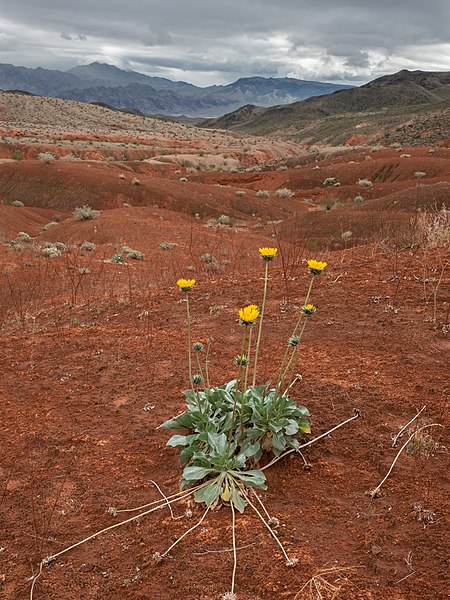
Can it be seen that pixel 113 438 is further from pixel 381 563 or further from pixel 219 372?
pixel 381 563

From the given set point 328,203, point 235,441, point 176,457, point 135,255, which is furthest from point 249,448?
point 328,203

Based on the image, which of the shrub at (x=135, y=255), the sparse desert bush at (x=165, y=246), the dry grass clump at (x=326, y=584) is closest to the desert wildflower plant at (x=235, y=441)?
the dry grass clump at (x=326, y=584)

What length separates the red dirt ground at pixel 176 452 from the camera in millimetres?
2266

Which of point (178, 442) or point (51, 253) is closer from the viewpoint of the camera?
point (178, 442)

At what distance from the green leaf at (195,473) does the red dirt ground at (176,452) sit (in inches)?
6.9

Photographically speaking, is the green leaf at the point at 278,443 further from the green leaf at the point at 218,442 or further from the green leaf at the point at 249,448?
the green leaf at the point at 218,442

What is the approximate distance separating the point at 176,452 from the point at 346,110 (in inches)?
5536

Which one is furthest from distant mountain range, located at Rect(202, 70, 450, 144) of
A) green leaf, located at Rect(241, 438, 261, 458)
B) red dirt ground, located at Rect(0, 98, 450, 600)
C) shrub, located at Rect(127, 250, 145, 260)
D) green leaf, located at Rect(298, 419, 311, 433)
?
green leaf, located at Rect(241, 438, 261, 458)

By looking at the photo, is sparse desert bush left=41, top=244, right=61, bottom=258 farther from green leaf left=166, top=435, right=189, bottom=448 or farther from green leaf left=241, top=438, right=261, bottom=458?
green leaf left=241, top=438, right=261, bottom=458

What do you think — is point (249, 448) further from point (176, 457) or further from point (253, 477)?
point (176, 457)

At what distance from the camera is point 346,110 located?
5079 inches

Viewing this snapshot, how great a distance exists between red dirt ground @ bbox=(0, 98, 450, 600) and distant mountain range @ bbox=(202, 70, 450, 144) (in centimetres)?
7210

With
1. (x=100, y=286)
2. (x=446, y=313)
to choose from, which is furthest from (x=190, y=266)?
(x=446, y=313)

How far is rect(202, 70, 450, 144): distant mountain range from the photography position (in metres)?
86.4
